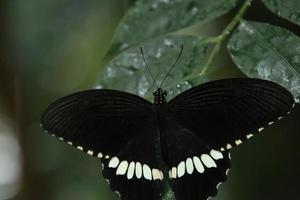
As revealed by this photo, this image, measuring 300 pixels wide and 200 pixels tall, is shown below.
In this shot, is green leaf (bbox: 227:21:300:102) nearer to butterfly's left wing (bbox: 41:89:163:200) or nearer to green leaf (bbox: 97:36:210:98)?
green leaf (bbox: 97:36:210:98)

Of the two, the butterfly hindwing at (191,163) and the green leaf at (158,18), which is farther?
the green leaf at (158,18)

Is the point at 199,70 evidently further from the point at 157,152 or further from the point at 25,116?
the point at 25,116

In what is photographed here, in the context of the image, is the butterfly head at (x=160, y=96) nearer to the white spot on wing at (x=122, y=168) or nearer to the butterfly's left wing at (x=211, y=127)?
the butterfly's left wing at (x=211, y=127)

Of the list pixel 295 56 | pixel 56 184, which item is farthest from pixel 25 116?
pixel 295 56

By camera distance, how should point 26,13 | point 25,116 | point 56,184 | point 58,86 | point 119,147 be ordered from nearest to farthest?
point 119,147 → point 26,13 → point 25,116 → point 56,184 → point 58,86

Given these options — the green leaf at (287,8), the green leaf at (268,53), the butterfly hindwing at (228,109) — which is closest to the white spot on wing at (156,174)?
the butterfly hindwing at (228,109)
